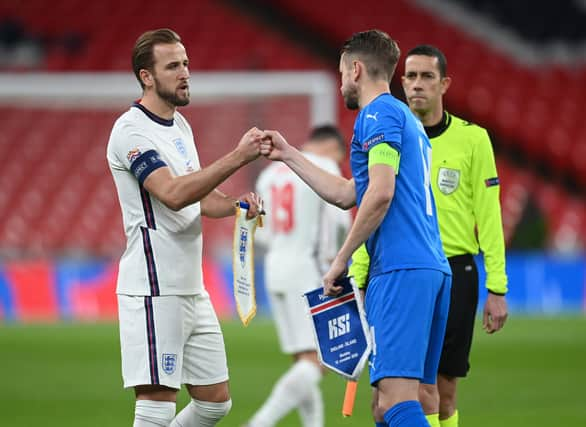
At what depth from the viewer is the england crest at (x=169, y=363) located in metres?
5.29

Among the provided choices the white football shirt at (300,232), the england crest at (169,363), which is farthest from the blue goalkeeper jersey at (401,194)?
the white football shirt at (300,232)

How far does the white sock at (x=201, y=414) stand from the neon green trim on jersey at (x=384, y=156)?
59.7 inches

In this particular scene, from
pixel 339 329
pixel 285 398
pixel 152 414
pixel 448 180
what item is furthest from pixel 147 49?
pixel 285 398

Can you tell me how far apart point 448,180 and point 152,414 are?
216cm

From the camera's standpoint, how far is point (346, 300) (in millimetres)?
5289

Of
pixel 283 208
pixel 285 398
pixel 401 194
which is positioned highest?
pixel 401 194

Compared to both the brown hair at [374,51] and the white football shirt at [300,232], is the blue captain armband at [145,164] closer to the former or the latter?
the brown hair at [374,51]

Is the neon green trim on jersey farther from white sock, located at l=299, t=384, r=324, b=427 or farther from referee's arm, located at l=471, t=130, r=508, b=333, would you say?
white sock, located at l=299, t=384, r=324, b=427

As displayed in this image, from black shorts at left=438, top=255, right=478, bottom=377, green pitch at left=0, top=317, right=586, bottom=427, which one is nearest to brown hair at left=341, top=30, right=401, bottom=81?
black shorts at left=438, top=255, right=478, bottom=377

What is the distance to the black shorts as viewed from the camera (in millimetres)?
6250

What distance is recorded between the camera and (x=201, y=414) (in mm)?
5570

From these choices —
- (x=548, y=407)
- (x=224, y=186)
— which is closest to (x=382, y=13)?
(x=224, y=186)

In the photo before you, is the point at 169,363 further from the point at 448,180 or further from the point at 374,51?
the point at 448,180

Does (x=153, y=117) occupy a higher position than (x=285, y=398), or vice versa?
(x=153, y=117)
